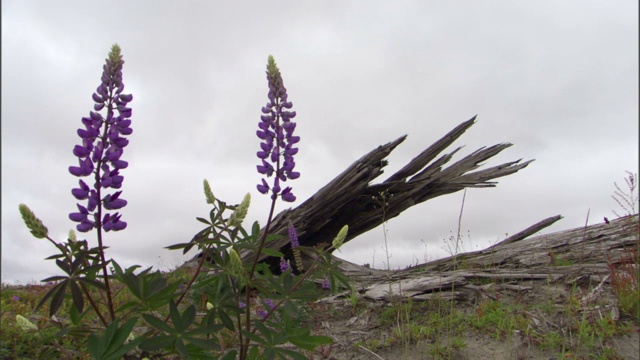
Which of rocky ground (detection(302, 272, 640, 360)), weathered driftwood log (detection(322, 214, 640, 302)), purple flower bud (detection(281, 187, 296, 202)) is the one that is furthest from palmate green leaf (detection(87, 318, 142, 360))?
weathered driftwood log (detection(322, 214, 640, 302))

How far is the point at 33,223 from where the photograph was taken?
2.42 m

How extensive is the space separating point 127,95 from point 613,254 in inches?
237

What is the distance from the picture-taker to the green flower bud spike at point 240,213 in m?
2.75

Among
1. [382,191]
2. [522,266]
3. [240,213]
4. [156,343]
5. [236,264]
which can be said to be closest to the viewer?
[156,343]

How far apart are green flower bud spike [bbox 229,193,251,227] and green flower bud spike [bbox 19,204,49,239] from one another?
969mm

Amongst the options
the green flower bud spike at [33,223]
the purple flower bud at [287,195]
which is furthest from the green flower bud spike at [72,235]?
the purple flower bud at [287,195]

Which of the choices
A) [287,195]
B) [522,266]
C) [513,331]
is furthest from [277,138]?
[522,266]

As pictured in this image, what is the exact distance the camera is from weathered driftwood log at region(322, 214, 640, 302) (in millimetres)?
5223

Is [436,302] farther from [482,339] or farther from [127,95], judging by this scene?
[127,95]

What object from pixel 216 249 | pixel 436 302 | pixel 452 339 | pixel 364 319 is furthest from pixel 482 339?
pixel 216 249

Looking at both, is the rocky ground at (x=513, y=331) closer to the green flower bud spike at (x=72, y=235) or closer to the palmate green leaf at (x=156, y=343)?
the palmate green leaf at (x=156, y=343)

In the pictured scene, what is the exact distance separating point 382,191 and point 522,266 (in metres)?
2.36

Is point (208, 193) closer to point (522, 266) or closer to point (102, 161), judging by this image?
point (102, 161)

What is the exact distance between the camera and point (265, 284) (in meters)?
2.78
